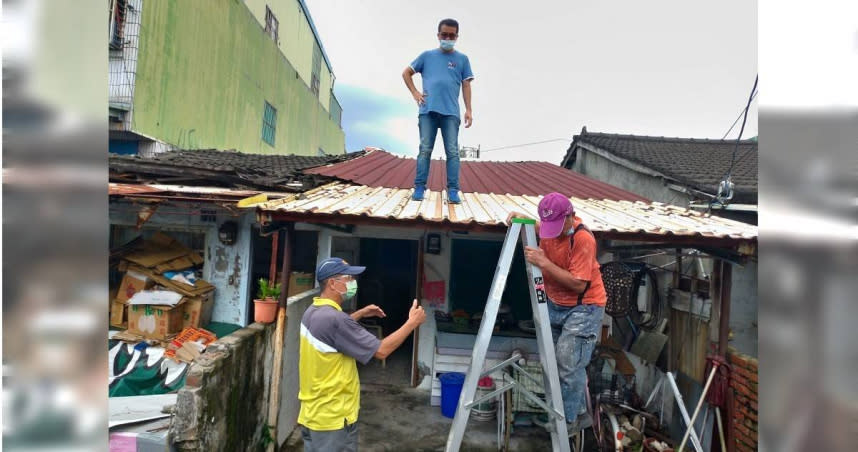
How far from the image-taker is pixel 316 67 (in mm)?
24359

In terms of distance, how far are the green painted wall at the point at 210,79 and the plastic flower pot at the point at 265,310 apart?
7.69 meters

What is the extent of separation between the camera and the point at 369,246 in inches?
342

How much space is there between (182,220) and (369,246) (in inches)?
136

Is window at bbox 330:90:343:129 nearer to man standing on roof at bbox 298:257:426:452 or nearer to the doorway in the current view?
the doorway

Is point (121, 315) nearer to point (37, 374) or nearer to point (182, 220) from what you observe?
point (182, 220)

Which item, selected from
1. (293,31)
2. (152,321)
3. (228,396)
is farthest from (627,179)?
(293,31)

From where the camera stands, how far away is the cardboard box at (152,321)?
5.83 metres

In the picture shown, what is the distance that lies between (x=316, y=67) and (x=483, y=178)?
19.5 meters

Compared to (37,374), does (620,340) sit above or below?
below

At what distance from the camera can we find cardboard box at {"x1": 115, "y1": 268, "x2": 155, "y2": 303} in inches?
234

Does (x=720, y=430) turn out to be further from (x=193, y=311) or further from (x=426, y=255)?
(x=193, y=311)

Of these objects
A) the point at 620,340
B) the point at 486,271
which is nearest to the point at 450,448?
the point at 486,271

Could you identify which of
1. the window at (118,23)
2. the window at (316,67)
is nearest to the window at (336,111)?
the window at (316,67)

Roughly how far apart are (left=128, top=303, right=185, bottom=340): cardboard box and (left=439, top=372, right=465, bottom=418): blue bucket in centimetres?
390
